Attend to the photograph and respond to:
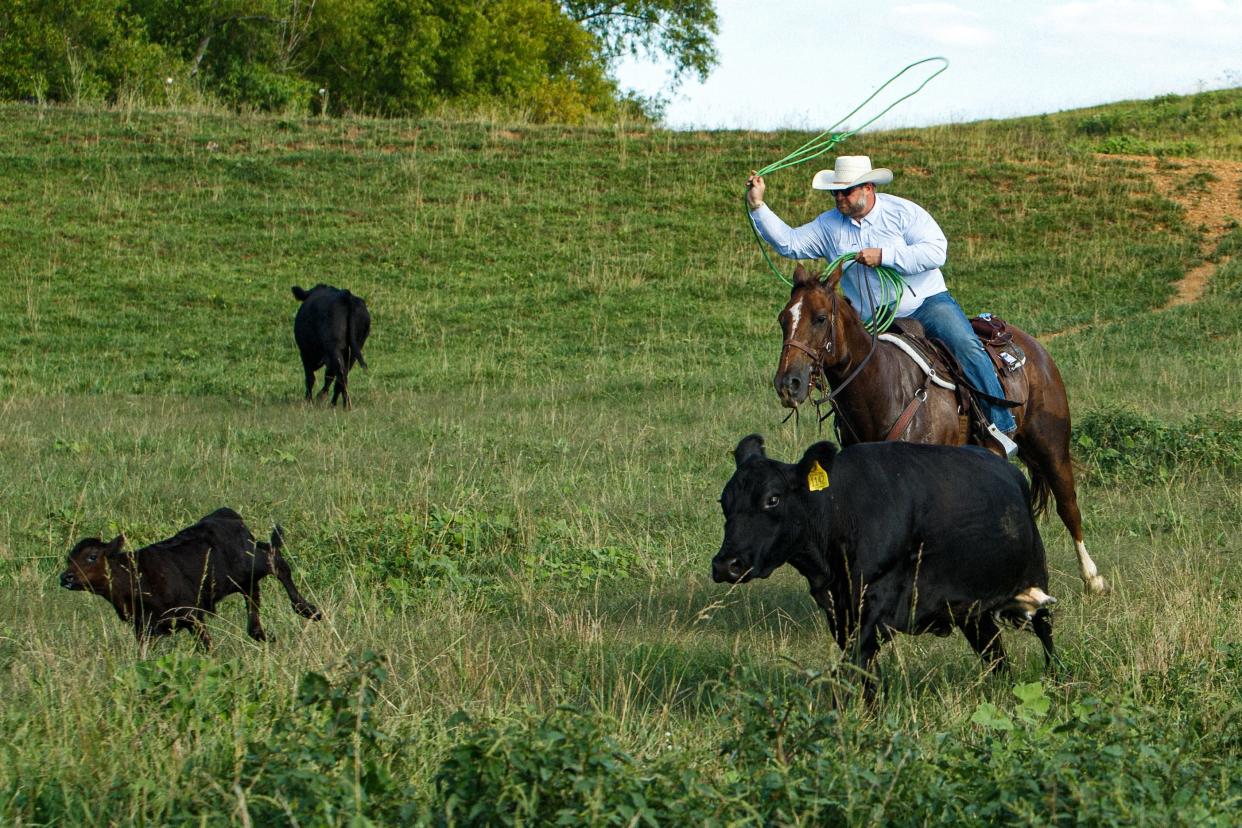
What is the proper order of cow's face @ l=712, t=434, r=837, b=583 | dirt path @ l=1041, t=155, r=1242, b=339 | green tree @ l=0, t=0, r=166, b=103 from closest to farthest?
cow's face @ l=712, t=434, r=837, b=583, dirt path @ l=1041, t=155, r=1242, b=339, green tree @ l=0, t=0, r=166, b=103

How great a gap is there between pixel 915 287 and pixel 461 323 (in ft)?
51.2

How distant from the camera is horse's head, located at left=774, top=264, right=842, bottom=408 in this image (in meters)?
7.68

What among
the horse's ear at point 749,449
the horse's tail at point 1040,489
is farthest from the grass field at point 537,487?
the horse's ear at point 749,449

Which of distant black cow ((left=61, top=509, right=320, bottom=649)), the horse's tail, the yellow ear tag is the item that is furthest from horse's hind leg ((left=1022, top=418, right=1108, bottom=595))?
distant black cow ((left=61, top=509, right=320, bottom=649))

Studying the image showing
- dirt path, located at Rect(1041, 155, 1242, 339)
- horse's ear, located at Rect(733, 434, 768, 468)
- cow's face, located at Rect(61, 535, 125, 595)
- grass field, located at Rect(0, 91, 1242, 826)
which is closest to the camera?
grass field, located at Rect(0, 91, 1242, 826)

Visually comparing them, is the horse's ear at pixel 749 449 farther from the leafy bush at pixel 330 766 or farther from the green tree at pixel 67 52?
the green tree at pixel 67 52

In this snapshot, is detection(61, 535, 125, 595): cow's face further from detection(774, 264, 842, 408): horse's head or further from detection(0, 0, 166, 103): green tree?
detection(0, 0, 166, 103): green tree

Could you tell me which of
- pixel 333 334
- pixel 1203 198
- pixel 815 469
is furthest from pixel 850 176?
pixel 1203 198

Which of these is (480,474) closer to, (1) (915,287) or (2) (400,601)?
(2) (400,601)

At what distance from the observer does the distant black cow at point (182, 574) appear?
7.31m

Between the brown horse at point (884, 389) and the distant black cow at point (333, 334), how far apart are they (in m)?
10.00

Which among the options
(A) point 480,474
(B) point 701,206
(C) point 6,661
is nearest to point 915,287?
(A) point 480,474

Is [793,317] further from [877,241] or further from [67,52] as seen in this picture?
[67,52]

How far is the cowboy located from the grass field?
1.46 meters
